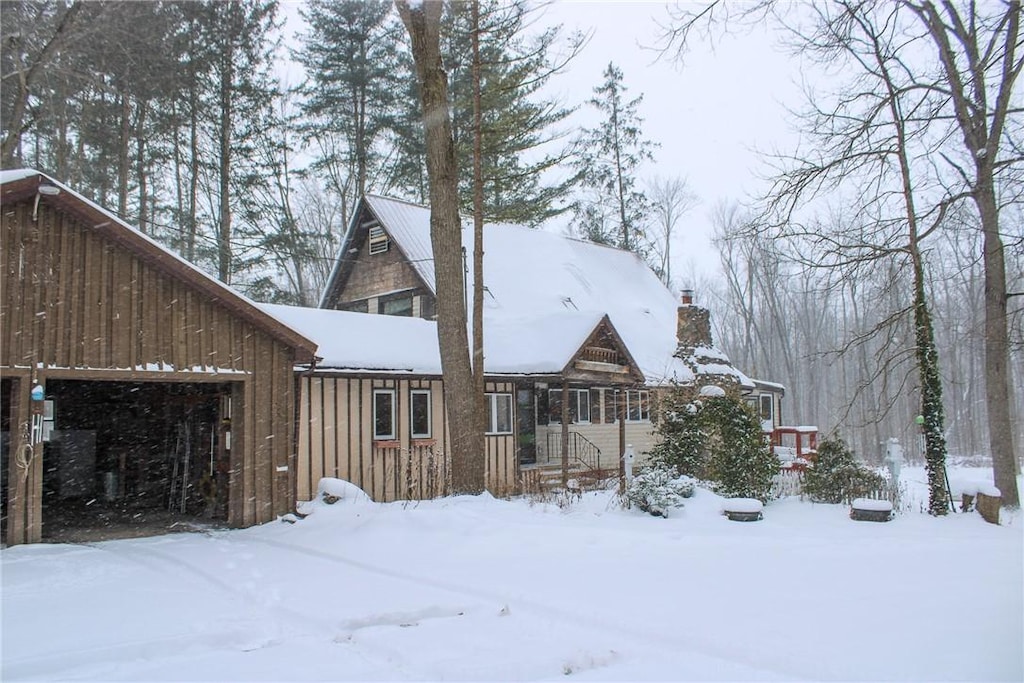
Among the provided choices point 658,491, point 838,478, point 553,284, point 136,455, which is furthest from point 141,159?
point 838,478

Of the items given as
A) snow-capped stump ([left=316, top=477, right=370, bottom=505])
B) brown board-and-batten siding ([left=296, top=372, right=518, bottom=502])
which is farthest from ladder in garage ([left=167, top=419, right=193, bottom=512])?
snow-capped stump ([left=316, top=477, right=370, bottom=505])

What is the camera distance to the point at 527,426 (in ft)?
69.3

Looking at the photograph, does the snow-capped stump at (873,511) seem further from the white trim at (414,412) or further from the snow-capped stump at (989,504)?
the white trim at (414,412)

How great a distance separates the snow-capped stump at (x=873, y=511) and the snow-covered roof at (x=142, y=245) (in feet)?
28.3

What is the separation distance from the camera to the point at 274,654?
232 inches

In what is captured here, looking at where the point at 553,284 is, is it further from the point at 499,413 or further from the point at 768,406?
the point at 768,406

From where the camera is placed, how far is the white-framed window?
2147 centimetres

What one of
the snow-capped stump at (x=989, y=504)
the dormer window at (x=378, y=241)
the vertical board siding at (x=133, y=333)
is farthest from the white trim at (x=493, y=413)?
the snow-capped stump at (x=989, y=504)

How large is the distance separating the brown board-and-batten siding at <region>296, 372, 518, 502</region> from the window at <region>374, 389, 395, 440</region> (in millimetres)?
104

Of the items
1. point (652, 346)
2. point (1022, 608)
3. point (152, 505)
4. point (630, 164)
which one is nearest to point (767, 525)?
point (1022, 608)

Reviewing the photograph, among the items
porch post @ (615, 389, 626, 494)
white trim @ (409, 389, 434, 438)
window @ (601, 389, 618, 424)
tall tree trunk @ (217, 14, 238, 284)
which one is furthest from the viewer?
tall tree trunk @ (217, 14, 238, 284)

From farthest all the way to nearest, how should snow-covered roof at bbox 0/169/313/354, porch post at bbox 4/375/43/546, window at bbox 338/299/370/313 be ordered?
1. window at bbox 338/299/370/313
2. porch post at bbox 4/375/43/546
3. snow-covered roof at bbox 0/169/313/354

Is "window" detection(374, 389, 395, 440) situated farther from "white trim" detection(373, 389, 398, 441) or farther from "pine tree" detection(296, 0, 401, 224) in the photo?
"pine tree" detection(296, 0, 401, 224)

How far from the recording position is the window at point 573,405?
21.5 m
